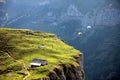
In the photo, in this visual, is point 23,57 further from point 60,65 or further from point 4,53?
point 60,65

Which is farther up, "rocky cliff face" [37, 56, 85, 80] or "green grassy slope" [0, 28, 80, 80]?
"green grassy slope" [0, 28, 80, 80]

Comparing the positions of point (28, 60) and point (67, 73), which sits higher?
point (28, 60)

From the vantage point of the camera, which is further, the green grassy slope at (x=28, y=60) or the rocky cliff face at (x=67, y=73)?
the rocky cliff face at (x=67, y=73)

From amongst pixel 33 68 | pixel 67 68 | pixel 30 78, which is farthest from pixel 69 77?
pixel 30 78

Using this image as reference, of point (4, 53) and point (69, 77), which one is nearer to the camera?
point (69, 77)

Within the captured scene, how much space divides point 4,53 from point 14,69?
32581 mm

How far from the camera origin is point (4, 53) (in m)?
192

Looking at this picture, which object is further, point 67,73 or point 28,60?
point 28,60

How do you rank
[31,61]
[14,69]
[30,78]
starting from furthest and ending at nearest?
[31,61] → [14,69] → [30,78]

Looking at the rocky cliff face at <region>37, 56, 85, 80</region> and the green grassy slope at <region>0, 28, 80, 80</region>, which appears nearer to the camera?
the green grassy slope at <region>0, 28, 80, 80</region>

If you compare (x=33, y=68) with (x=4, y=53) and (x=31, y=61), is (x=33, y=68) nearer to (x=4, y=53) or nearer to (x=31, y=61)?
(x=31, y=61)

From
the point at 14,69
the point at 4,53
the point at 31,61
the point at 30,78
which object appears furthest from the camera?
the point at 4,53

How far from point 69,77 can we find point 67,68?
14.5 ft

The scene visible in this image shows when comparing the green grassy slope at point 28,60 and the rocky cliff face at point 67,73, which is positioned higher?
the green grassy slope at point 28,60
